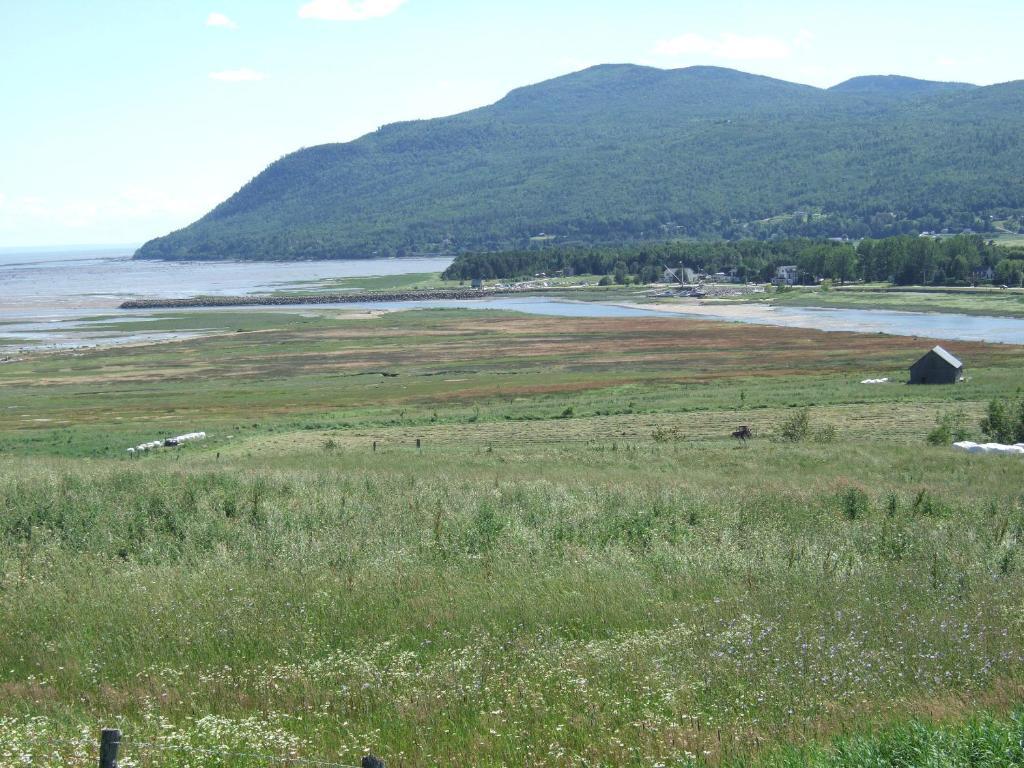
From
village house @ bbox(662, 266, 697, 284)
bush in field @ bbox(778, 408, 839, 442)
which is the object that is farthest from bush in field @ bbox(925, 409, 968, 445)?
village house @ bbox(662, 266, 697, 284)

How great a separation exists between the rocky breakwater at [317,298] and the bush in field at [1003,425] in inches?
5117

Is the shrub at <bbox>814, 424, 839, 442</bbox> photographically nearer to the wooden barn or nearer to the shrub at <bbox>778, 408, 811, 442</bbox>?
the shrub at <bbox>778, 408, 811, 442</bbox>

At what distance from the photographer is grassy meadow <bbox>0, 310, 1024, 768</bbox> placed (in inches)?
346

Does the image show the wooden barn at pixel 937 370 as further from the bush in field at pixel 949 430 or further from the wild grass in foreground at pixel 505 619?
the wild grass in foreground at pixel 505 619

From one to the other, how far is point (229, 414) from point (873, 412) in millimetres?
31453

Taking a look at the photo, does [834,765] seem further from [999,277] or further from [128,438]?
[999,277]

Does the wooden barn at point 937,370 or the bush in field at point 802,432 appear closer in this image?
the bush in field at point 802,432

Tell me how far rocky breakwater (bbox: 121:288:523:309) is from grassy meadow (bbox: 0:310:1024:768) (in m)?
130

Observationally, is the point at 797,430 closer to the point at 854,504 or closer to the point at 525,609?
the point at 854,504

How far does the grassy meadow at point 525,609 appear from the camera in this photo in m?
8.80

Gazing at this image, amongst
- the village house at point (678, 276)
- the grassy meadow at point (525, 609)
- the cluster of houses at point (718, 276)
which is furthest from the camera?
the village house at point (678, 276)

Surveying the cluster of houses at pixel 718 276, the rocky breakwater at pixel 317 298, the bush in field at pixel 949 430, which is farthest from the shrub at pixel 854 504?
the cluster of houses at pixel 718 276

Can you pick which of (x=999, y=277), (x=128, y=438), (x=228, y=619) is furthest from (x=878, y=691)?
(x=999, y=277)

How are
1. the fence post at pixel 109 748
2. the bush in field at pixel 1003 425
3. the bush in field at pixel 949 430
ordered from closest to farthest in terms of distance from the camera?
1. the fence post at pixel 109 748
2. the bush in field at pixel 949 430
3. the bush in field at pixel 1003 425
